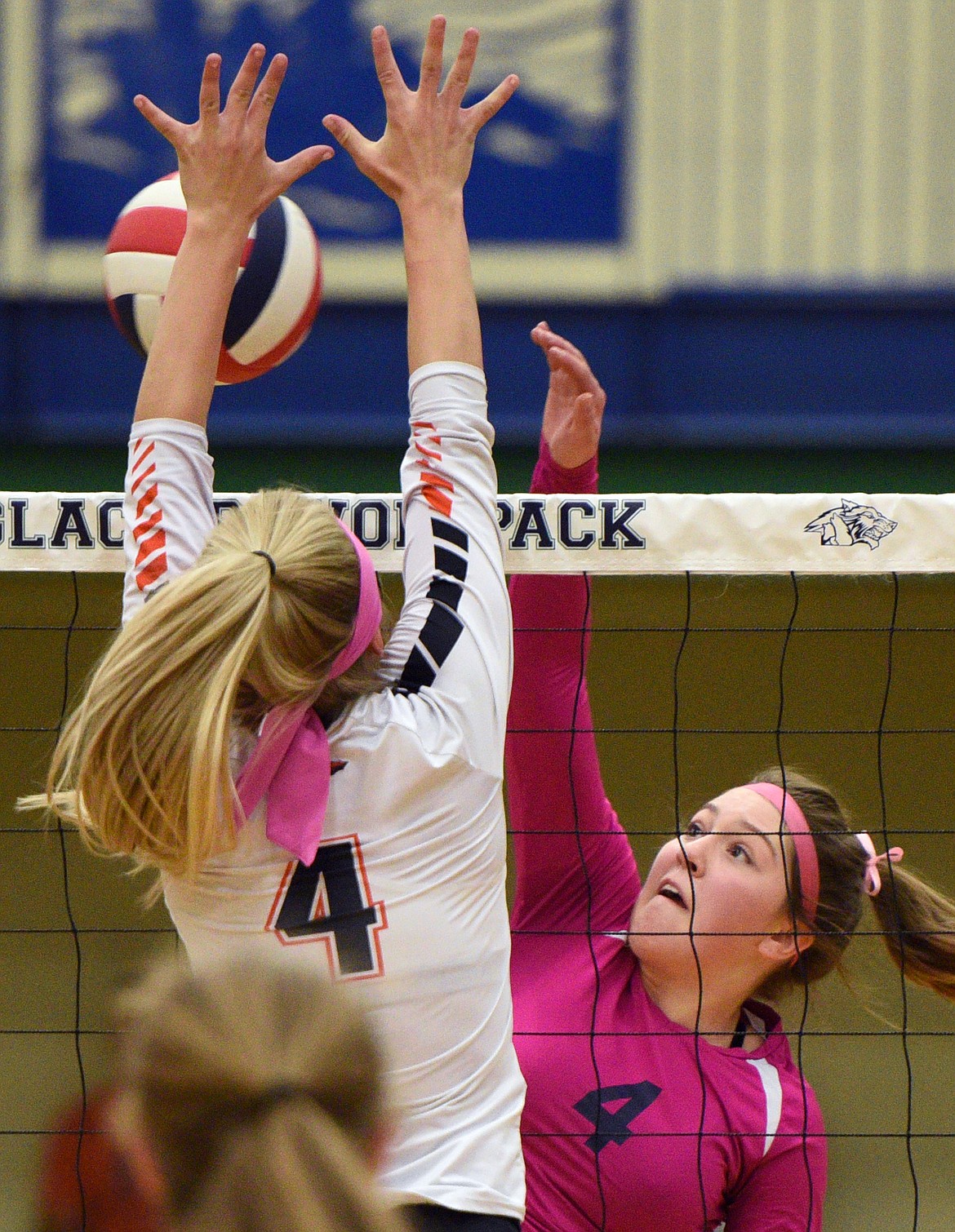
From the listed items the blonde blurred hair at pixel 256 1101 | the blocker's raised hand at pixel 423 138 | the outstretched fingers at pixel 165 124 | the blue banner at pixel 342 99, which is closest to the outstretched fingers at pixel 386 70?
the blocker's raised hand at pixel 423 138

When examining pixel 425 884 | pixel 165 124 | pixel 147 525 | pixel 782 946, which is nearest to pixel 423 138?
pixel 165 124

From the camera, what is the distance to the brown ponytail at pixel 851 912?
6.97 ft

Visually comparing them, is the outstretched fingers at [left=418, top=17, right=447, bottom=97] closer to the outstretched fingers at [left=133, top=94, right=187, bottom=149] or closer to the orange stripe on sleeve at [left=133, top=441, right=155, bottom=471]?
the outstretched fingers at [left=133, top=94, right=187, bottom=149]

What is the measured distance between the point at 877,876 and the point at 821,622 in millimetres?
2633

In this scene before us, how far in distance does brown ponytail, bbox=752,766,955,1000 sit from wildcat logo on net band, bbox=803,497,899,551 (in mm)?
→ 352

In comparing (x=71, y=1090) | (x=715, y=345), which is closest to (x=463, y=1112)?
(x=71, y=1090)

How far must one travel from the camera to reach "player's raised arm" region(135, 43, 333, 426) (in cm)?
149

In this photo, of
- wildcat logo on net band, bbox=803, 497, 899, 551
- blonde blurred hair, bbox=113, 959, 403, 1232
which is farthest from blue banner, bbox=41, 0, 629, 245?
blonde blurred hair, bbox=113, 959, 403, 1232

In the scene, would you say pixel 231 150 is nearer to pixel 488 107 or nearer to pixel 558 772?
pixel 488 107

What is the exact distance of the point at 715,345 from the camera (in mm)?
5582

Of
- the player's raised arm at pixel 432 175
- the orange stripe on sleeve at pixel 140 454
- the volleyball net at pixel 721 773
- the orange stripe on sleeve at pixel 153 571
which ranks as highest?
the player's raised arm at pixel 432 175

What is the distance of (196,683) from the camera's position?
125 cm

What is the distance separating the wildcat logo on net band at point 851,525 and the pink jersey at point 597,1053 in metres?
0.34

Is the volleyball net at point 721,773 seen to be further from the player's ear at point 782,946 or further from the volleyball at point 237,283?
the player's ear at point 782,946
